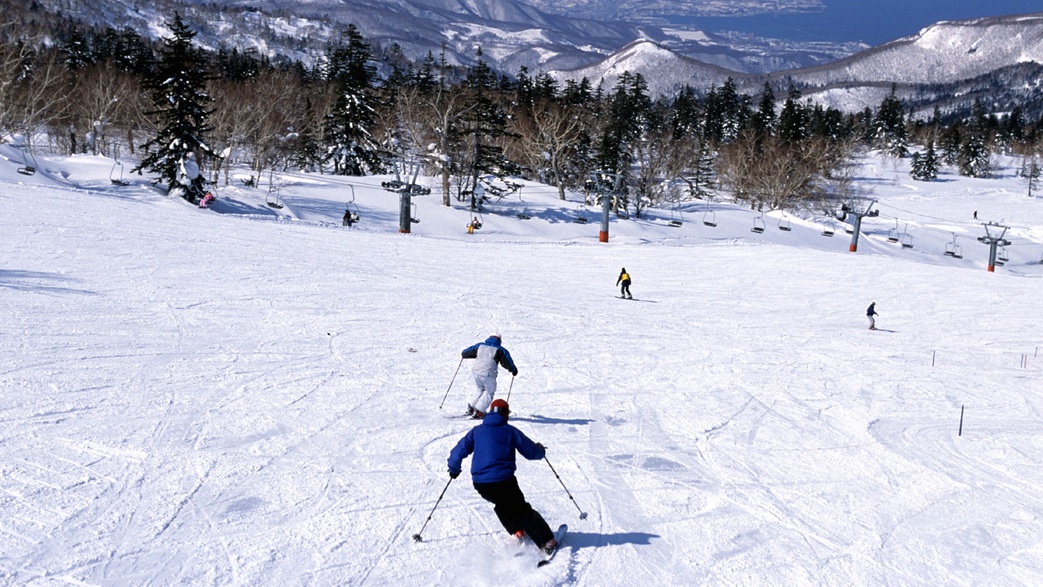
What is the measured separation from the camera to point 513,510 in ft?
19.6

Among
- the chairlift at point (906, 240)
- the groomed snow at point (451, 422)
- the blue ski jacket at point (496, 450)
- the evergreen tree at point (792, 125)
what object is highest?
the evergreen tree at point (792, 125)

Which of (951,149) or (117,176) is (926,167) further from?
(117,176)

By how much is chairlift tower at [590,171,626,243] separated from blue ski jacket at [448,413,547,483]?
110 feet

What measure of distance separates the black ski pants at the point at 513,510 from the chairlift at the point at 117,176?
126 ft

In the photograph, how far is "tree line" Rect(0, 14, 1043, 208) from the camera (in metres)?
40.0

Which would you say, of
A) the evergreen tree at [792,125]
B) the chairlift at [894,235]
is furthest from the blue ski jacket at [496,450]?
the evergreen tree at [792,125]

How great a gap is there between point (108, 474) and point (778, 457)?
776 centimetres

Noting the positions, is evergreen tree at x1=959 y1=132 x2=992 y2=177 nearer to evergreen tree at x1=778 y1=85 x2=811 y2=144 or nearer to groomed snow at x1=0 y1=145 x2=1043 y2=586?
evergreen tree at x1=778 y1=85 x2=811 y2=144

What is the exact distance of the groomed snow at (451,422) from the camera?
618cm

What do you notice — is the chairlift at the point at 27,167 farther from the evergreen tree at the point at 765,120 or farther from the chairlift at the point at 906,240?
the evergreen tree at the point at 765,120

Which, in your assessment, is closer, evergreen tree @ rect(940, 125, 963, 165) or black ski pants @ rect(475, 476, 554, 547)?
black ski pants @ rect(475, 476, 554, 547)

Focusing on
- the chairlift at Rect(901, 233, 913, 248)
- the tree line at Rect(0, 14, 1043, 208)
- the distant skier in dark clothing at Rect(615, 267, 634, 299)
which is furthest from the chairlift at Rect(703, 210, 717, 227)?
the distant skier in dark clothing at Rect(615, 267, 634, 299)

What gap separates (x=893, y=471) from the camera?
9.12 meters

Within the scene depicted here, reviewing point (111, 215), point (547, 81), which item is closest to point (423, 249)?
point (111, 215)
